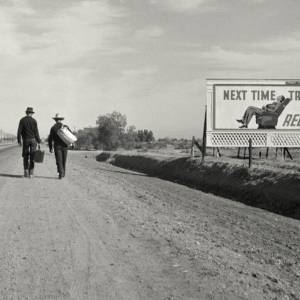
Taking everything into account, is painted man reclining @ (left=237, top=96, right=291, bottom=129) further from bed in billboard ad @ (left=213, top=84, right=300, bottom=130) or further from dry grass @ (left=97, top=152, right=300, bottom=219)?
dry grass @ (left=97, top=152, right=300, bottom=219)

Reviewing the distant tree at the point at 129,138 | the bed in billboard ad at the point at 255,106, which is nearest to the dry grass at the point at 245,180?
the bed in billboard ad at the point at 255,106

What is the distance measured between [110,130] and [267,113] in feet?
267

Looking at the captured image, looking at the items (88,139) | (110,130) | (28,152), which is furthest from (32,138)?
(88,139)

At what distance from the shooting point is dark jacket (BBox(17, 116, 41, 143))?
17.6 metres

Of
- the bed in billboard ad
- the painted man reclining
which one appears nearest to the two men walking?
the bed in billboard ad

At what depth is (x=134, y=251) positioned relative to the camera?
772cm

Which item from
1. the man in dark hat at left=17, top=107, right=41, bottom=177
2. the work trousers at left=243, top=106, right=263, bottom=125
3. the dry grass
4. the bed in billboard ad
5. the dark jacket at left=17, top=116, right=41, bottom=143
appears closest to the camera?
the dry grass

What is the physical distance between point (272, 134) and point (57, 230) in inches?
884

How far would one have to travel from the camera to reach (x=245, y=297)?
19.6 feet

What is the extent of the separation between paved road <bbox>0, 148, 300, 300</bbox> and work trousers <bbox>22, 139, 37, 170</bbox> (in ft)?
12.7

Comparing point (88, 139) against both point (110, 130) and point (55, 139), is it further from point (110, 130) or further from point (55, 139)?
point (55, 139)

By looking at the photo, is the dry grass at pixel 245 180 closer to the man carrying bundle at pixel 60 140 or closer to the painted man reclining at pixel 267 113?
the painted man reclining at pixel 267 113

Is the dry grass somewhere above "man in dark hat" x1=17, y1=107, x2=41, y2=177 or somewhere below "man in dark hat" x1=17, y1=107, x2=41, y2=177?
below

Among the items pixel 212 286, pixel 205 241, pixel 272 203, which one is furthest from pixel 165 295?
pixel 272 203
